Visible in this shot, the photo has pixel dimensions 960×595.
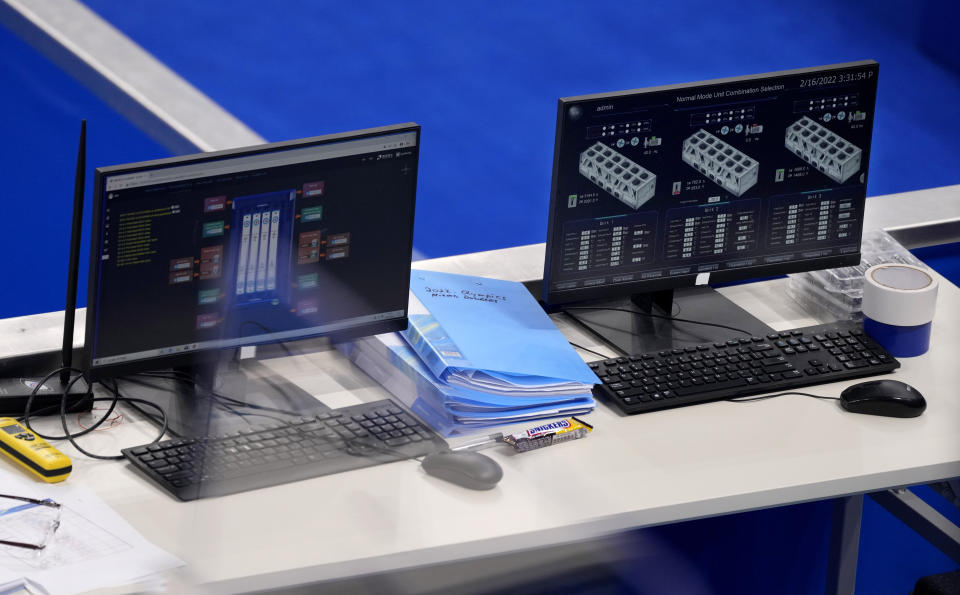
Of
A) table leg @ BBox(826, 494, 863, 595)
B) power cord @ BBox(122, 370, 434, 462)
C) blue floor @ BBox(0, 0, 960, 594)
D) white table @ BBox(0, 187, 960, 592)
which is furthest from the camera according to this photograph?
blue floor @ BBox(0, 0, 960, 594)

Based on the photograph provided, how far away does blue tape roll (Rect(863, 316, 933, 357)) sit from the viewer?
212cm

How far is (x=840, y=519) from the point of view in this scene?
2.36 metres

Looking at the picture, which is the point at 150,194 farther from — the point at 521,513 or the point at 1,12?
the point at 1,12

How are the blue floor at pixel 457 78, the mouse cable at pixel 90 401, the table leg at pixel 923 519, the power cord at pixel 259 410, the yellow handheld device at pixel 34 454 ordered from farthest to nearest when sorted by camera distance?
the blue floor at pixel 457 78 → the mouse cable at pixel 90 401 → the yellow handheld device at pixel 34 454 → the table leg at pixel 923 519 → the power cord at pixel 259 410

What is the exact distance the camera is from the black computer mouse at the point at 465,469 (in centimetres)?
168

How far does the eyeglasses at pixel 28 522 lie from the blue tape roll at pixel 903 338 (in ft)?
4.36

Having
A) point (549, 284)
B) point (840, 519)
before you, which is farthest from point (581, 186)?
point (840, 519)

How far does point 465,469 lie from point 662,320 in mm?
650

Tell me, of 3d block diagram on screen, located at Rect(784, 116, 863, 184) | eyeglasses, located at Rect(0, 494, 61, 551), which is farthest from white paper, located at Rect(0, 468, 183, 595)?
3d block diagram on screen, located at Rect(784, 116, 863, 184)

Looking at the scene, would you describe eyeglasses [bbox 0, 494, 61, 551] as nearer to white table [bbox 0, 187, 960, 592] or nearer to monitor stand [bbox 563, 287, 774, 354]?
white table [bbox 0, 187, 960, 592]

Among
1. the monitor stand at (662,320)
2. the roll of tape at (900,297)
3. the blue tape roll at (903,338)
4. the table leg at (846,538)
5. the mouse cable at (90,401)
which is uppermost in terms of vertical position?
the roll of tape at (900,297)

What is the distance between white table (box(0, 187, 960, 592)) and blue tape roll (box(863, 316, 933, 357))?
0.02 meters

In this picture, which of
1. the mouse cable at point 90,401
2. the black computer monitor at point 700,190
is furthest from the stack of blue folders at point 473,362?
the mouse cable at point 90,401

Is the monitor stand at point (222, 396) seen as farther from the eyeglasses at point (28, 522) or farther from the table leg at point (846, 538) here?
the table leg at point (846, 538)
